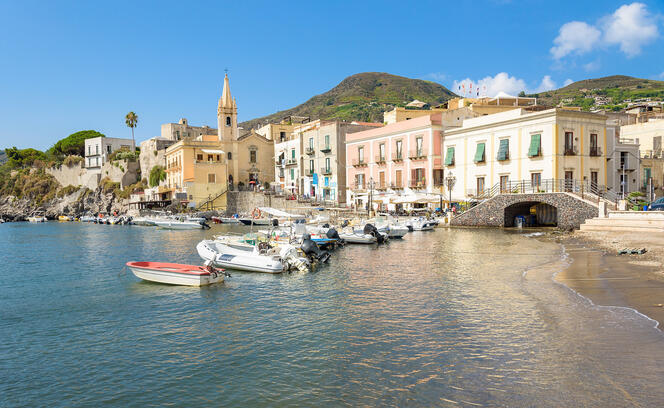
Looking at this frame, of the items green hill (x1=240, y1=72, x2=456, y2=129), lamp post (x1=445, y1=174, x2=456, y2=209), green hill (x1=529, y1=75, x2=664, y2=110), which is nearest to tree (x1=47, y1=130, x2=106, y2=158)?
green hill (x1=240, y1=72, x2=456, y2=129)

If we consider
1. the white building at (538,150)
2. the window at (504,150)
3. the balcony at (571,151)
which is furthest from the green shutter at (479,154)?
the balcony at (571,151)

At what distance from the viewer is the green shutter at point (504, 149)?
3919cm

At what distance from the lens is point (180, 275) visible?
18.2 meters

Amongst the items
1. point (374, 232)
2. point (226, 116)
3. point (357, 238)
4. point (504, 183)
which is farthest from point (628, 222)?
point (226, 116)

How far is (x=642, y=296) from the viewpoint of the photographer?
13.2 metres

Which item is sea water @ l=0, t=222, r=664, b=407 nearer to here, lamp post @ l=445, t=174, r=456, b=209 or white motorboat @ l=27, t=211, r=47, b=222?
lamp post @ l=445, t=174, r=456, b=209

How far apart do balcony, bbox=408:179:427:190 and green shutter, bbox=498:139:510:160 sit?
8.77 meters

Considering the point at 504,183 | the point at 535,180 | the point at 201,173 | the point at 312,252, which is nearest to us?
the point at 312,252

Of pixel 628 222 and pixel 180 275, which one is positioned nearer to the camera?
pixel 180 275

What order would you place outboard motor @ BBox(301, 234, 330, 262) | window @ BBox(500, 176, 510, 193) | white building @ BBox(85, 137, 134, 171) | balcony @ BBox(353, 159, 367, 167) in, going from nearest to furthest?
outboard motor @ BBox(301, 234, 330, 262), window @ BBox(500, 176, 510, 193), balcony @ BBox(353, 159, 367, 167), white building @ BBox(85, 137, 134, 171)

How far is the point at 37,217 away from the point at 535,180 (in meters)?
86.7

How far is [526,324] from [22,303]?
16.9m

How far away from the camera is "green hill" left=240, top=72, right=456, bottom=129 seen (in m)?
150

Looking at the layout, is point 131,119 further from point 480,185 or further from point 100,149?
point 480,185
